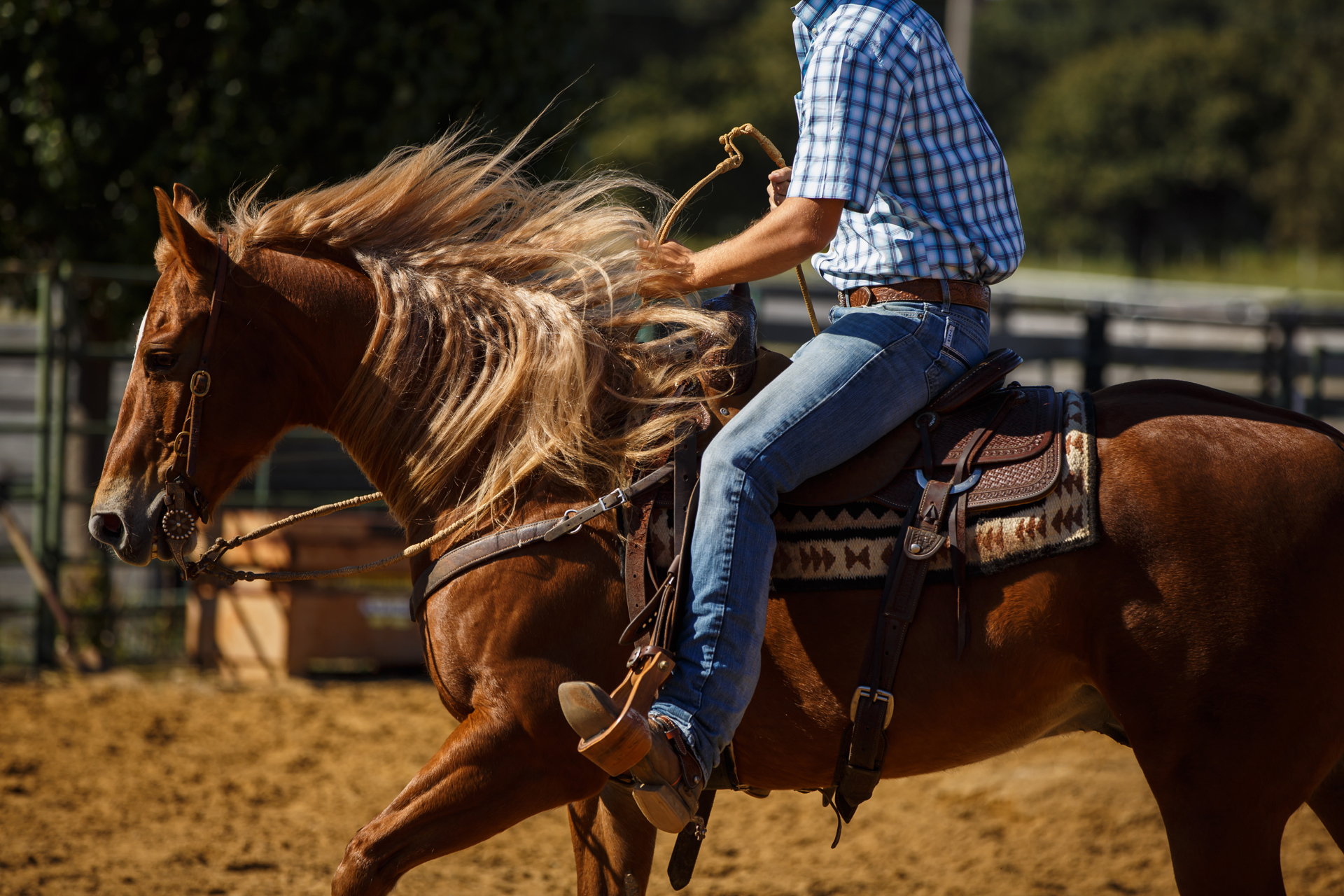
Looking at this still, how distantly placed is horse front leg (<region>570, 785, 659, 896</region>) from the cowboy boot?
0.56m

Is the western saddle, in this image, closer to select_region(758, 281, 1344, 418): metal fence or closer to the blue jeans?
the blue jeans

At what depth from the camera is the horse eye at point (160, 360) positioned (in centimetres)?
275

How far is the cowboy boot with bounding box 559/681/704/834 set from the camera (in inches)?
92.4

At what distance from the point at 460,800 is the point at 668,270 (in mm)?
1285

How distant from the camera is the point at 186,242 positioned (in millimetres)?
2723

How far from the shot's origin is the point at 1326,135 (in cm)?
3944

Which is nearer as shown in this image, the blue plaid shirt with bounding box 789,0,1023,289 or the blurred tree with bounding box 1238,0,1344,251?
the blue plaid shirt with bounding box 789,0,1023,289

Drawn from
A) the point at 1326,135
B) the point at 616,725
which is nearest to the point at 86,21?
the point at 616,725

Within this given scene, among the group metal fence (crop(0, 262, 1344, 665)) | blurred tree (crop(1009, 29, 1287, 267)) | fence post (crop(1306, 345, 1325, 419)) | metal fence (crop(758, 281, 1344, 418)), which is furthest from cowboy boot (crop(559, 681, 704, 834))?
blurred tree (crop(1009, 29, 1287, 267))

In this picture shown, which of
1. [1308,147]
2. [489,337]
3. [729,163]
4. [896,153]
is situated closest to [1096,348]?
[729,163]

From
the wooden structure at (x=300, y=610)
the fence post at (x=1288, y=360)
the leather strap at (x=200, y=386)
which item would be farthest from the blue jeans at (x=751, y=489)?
the fence post at (x=1288, y=360)

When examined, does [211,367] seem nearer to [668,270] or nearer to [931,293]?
[668,270]

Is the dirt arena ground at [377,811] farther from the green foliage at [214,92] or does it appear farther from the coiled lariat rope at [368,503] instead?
the green foliage at [214,92]

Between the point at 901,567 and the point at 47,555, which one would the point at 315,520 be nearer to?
the point at 47,555
